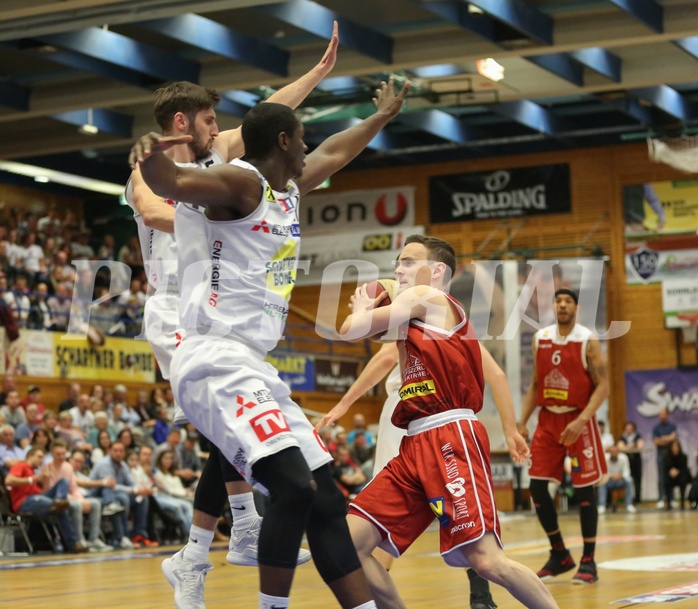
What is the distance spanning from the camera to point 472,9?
15.9 metres

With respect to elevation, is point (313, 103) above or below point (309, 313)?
above

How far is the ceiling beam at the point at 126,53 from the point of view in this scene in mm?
16125

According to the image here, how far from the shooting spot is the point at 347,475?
53.2 ft

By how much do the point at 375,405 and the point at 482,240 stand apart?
14.9 ft

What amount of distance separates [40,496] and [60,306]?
7.35 metres

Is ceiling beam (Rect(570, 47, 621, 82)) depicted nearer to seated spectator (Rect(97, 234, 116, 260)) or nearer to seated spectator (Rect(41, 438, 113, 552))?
seated spectator (Rect(41, 438, 113, 552))


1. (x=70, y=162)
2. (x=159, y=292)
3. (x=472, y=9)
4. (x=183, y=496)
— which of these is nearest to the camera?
(x=159, y=292)

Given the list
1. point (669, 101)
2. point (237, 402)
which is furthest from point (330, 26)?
point (237, 402)

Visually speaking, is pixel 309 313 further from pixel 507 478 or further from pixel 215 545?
pixel 215 545

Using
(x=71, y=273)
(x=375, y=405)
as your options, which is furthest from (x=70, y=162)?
(x=375, y=405)

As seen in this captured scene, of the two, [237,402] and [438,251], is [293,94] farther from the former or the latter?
[237,402]

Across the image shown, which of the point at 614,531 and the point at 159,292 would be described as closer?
the point at 159,292

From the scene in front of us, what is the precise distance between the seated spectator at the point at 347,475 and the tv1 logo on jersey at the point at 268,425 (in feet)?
40.6

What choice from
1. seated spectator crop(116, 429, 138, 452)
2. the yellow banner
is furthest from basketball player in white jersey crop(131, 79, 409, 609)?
the yellow banner
